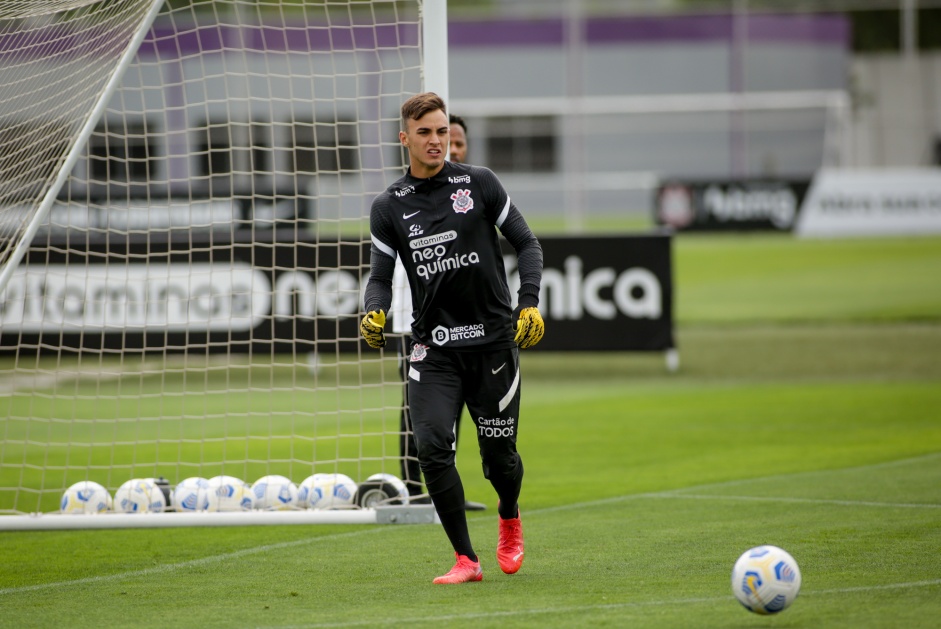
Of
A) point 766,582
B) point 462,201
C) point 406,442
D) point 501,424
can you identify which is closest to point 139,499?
point 406,442

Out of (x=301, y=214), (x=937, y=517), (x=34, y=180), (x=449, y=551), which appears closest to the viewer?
(x=449, y=551)

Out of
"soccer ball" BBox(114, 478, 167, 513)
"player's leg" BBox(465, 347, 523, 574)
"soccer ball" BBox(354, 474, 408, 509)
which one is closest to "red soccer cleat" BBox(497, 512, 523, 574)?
"player's leg" BBox(465, 347, 523, 574)

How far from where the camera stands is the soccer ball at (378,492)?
7941 millimetres

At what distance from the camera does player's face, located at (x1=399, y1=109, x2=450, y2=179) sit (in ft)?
19.9

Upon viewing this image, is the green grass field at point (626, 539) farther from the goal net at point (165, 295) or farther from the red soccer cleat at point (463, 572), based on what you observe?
the goal net at point (165, 295)

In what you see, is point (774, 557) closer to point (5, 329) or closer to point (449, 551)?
point (449, 551)

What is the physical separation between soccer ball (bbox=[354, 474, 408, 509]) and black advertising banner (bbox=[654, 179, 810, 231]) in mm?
26022

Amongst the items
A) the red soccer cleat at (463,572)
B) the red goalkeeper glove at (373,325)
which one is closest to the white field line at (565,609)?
the red soccer cleat at (463,572)

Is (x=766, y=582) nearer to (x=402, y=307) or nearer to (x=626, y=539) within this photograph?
(x=626, y=539)

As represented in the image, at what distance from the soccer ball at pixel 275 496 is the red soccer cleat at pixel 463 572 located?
2152 millimetres

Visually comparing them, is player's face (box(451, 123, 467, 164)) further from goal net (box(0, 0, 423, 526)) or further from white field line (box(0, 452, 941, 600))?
white field line (box(0, 452, 941, 600))

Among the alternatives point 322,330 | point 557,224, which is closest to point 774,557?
point 322,330

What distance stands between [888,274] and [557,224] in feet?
50.9

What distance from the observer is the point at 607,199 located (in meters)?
40.8
